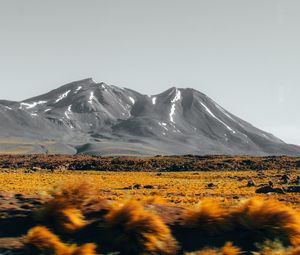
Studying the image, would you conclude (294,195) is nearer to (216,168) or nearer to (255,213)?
(255,213)

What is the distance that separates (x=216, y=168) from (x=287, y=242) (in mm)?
81400

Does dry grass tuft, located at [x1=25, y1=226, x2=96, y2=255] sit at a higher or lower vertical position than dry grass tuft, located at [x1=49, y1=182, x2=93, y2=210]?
lower

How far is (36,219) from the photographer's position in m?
11.5

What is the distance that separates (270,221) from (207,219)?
127 centimetres

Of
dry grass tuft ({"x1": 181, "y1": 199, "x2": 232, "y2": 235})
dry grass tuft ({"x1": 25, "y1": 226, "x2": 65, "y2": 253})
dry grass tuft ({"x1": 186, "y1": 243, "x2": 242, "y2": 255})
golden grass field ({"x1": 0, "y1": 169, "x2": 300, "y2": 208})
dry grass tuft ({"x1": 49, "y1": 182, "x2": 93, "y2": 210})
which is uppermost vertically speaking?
dry grass tuft ({"x1": 49, "y1": 182, "x2": 93, "y2": 210})

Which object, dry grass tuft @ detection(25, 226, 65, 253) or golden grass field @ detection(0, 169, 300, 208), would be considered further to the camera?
golden grass field @ detection(0, 169, 300, 208)

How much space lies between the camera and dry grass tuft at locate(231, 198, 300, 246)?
11.2 m

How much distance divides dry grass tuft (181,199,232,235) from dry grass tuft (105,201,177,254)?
66cm

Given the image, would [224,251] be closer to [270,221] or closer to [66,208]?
[270,221]

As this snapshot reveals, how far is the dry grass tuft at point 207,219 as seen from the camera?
1155 cm

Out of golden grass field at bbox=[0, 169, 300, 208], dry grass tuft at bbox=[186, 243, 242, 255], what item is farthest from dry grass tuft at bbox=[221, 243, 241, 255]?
golden grass field at bbox=[0, 169, 300, 208]

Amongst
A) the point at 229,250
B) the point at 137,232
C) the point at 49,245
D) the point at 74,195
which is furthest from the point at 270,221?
→ the point at 49,245

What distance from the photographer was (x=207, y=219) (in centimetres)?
1167

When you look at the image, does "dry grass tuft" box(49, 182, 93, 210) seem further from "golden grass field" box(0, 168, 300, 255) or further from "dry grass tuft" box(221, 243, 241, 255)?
"dry grass tuft" box(221, 243, 241, 255)
